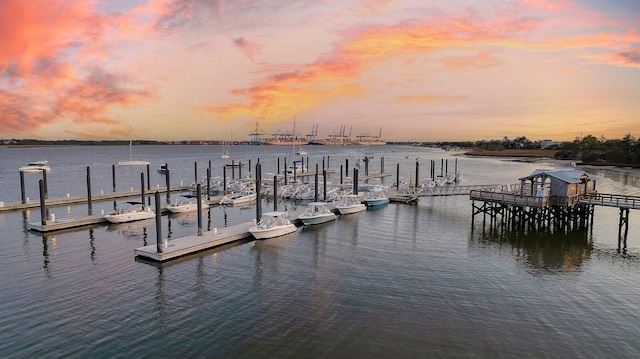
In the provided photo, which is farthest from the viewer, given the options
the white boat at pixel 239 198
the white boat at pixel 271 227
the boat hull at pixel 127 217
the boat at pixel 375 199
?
the white boat at pixel 239 198

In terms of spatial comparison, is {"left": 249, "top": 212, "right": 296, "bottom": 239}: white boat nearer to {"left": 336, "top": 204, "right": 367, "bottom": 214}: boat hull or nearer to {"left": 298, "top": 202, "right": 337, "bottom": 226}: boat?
{"left": 298, "top": 202, "right": 337, "bottom": 226}: boat

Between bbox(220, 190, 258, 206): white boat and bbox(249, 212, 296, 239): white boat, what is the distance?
1603 cm

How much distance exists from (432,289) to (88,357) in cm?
1740

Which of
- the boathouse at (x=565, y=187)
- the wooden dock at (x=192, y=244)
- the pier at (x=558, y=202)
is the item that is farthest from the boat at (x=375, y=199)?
the wooden dock at (x=192, y=244)

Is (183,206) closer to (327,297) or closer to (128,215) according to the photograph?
(128,215)

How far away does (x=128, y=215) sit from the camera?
41312 mm

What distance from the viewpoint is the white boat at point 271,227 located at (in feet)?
114

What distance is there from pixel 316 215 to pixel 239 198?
16315mm

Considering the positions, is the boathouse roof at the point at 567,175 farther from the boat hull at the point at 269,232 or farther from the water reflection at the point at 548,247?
the boat hull at the point at 269,232

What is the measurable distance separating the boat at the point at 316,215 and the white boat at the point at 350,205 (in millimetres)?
3440

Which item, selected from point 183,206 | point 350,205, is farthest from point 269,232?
point 183,206

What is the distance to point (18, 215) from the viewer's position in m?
44.8

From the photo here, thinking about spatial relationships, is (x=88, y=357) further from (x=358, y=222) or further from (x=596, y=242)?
(x=596, y=242)

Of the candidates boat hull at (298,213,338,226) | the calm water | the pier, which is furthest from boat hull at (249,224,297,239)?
the pier
